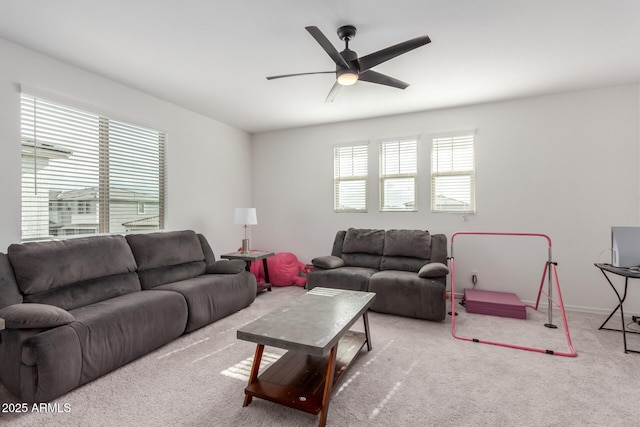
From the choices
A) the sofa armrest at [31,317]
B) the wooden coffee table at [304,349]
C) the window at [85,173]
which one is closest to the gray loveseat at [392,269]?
the wooden coffee table at [304,349]

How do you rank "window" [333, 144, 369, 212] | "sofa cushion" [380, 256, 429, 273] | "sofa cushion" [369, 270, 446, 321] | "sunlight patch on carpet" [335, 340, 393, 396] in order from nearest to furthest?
"sunlight patch on carpet" [335, 340, 393, 396]
"sofa cushion" [369, 270, 446, 321]
"sofa cushion" [380, 256, 429, 273]
"window" [333, 144, 369, 212]

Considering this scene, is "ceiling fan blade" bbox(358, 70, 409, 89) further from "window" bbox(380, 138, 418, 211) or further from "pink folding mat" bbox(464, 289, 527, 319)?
"pink folding mat" bbox(464, 289, 527, 319)

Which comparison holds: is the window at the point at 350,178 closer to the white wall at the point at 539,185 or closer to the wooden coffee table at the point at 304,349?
the white wall at the point at 539,185

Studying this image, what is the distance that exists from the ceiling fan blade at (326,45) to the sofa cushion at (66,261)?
8.72 feet

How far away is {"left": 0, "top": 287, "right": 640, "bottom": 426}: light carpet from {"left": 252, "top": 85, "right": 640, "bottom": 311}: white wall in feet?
3.52

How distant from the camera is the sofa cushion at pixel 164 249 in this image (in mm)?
3262

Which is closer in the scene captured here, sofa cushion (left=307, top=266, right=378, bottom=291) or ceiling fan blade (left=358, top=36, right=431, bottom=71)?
ceiling fan blade (left=358, top=36, right=431, bottom=71)

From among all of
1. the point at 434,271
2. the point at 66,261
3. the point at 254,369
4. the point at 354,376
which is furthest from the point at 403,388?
the point at 66,261

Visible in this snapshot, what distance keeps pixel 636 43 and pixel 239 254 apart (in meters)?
4.75

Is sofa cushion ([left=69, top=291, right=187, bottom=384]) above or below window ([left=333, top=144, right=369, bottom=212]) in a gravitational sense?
below

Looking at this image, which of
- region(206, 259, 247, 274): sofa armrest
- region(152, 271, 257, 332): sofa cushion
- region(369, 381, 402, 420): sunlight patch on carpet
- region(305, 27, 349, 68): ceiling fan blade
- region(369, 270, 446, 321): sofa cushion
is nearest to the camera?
region(369, 381, 402, 420): sunlight patch on carpet

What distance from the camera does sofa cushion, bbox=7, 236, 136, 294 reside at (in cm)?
237

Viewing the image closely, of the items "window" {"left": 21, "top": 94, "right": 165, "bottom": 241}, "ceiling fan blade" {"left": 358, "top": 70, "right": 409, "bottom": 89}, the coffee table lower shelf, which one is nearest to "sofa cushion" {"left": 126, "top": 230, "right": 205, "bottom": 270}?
"window" {"left": 21, "top": 94, "right": 165, "bottom": 241}

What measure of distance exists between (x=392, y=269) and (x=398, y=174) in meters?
1.47
